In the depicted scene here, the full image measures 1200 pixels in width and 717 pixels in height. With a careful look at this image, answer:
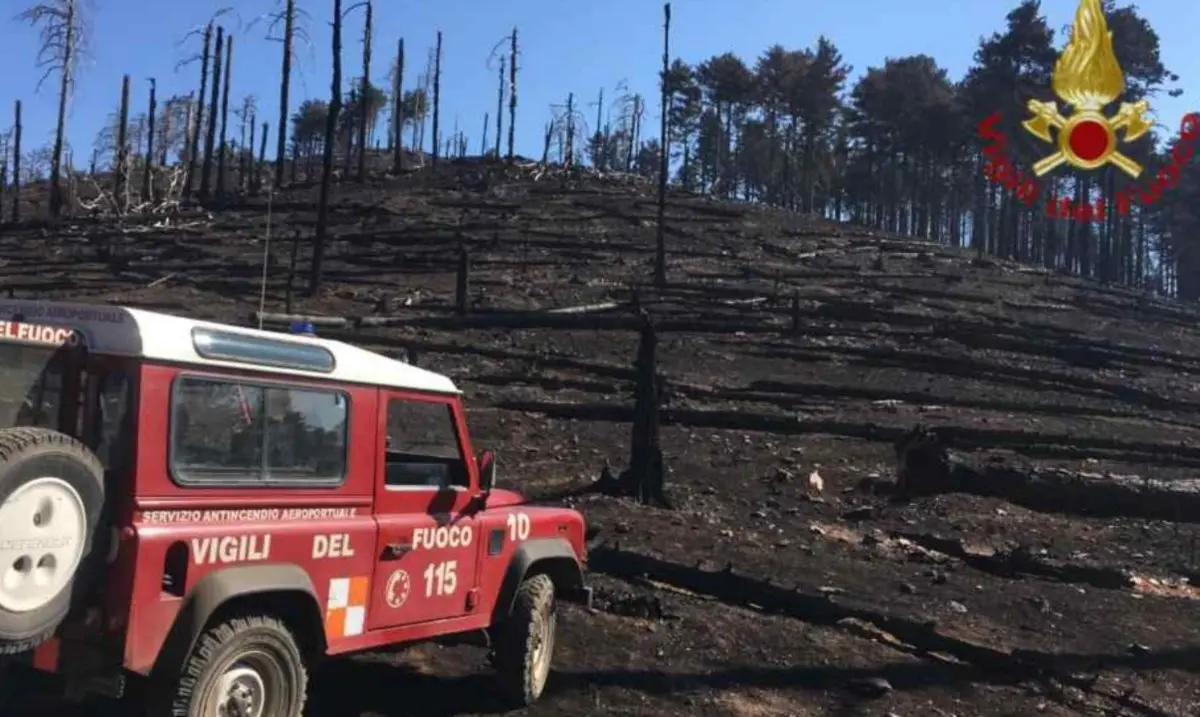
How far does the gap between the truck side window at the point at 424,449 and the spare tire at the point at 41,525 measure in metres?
2.16

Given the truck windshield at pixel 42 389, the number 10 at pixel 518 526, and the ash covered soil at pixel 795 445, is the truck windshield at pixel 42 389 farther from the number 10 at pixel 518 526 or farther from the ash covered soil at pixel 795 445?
the number 10 at pixel 518 526

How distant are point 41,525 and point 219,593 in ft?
2.87

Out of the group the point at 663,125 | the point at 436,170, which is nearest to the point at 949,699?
the point at 663,125

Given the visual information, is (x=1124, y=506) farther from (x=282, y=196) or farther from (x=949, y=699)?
(x=282, y=196)

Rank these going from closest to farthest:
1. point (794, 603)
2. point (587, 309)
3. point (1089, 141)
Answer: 1. point (794, 603)
2. point (1089, 141)
3. point (587, 309)

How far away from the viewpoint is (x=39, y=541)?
176 inches

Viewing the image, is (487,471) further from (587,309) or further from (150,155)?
(150,155)

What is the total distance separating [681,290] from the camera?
135 ft

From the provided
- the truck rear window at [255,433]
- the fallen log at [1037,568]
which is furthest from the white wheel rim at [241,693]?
the fallen log at [1037,568]

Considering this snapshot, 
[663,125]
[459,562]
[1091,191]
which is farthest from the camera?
[1091,191]

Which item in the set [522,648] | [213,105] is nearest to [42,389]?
[522,648]

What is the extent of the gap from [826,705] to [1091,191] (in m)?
76.0

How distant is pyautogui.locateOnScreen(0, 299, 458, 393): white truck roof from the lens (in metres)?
4.97

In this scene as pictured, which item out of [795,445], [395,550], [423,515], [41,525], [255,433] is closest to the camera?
[41,525]
